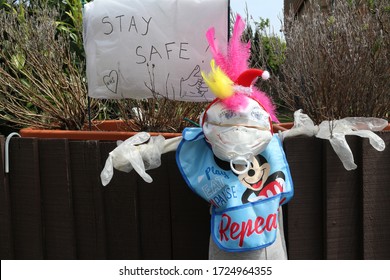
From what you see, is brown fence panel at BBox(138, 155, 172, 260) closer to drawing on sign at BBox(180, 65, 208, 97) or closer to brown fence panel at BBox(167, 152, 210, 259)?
brown fence panel at BBox(167, 152, 210, 259)

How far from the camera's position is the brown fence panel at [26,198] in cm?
216

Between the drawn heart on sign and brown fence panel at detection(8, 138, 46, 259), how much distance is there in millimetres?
407

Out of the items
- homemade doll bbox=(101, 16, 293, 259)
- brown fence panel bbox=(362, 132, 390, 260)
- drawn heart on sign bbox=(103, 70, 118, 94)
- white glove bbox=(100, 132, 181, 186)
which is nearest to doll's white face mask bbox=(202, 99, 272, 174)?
homemade doll bbox=(101, 16, 293, 259)

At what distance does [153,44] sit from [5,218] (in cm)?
101

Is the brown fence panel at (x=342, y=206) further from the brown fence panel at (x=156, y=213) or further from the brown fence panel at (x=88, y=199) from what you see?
the brown fence panel at (x=88, y=199)

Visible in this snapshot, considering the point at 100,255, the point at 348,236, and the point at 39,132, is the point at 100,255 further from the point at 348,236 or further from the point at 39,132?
the point at 348,236

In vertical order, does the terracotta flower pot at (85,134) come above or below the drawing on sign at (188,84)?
below

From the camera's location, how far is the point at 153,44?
2203 mm

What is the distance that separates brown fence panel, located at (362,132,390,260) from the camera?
202 cm

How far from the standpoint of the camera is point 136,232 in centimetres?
208

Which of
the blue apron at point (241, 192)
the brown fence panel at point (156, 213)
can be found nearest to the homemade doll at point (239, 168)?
the blue apron at point (241, 192)

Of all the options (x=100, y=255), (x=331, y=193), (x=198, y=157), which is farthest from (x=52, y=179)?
(x=331, y=193)

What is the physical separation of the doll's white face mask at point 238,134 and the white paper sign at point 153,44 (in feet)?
1.63

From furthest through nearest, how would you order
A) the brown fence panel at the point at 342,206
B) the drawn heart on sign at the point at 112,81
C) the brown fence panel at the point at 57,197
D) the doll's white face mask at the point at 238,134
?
the drawn heart on sign at the point at 112,81 → the brown fence panel at the point at 57,197 → the brown fence panel at the point at 342,206 → the doll's white face mask at the point at 238,134
